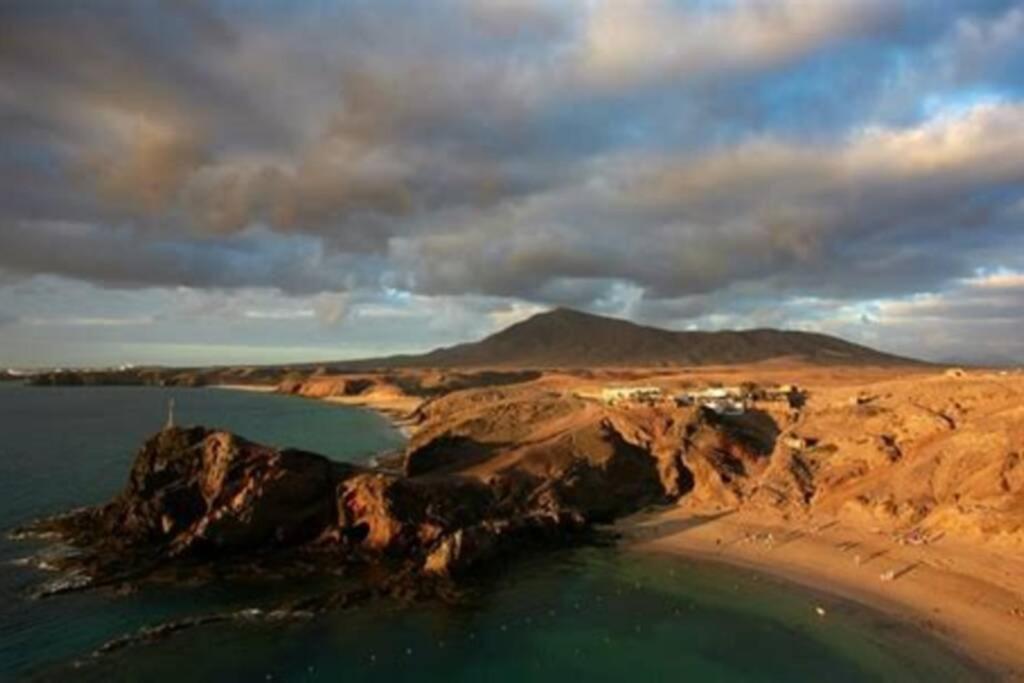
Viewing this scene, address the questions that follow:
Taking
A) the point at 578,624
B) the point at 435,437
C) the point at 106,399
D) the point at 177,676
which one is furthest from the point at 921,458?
the point at 106,399

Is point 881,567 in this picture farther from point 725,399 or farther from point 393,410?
point 393,410

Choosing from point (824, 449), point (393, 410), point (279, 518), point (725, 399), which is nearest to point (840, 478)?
point (824, 449)

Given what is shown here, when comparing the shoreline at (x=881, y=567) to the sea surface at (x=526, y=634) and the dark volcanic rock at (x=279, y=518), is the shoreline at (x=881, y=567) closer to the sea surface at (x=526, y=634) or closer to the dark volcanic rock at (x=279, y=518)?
the sea surface at (x=526, y=634)

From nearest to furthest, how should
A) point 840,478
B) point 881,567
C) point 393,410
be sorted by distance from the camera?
point 881,567, point 840,478, point 393,410

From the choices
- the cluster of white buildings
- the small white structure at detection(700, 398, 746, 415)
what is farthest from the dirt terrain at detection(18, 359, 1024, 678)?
the cluster of white buildings

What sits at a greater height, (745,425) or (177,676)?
(745,425)

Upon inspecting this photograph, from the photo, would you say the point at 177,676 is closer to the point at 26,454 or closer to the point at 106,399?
the point at 26,454

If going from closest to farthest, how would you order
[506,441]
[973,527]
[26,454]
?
1. [973,527]
2. [506,441]
3. [26,454]
